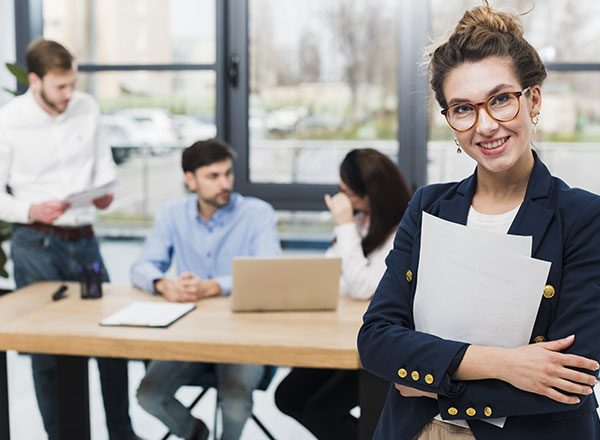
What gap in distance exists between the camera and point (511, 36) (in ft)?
4.25

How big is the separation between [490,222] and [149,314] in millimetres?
1501

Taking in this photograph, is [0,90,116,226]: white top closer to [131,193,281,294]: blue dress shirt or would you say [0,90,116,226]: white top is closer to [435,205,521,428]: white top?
[131,193,281,294]: blue dress shirt

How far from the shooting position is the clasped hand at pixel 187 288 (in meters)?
2.78

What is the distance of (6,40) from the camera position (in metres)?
4.45

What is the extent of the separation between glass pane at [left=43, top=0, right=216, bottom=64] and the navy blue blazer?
10.5 feet

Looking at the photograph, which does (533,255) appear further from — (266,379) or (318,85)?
(318,85)

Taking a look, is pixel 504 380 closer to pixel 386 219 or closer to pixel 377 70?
pixel 386 219

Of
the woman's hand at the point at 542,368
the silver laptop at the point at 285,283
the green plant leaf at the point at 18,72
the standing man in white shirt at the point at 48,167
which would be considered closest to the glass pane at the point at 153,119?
the green plant leaf at the point at 18,72

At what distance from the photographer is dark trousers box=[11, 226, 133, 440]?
3141 mm

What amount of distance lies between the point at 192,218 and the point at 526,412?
2085 mm

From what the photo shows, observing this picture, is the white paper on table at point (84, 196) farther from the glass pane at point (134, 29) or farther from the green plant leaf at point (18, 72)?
the glass pane at point (134, 29)

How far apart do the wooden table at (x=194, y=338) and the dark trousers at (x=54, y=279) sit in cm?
45

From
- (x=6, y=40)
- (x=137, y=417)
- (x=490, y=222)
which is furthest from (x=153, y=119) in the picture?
(x=490, y=222)

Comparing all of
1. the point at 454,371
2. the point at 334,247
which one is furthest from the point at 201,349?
the point at 454,371
